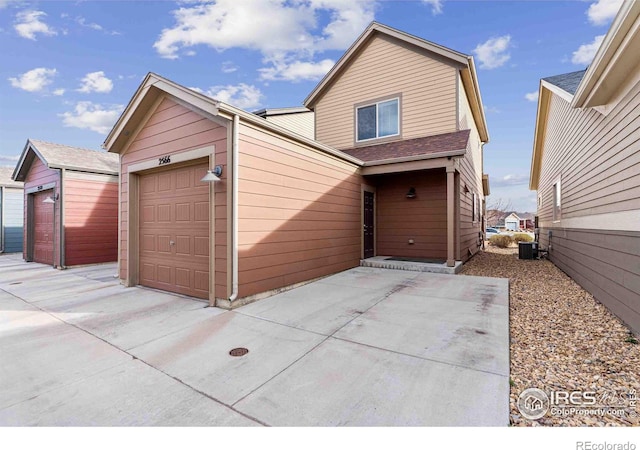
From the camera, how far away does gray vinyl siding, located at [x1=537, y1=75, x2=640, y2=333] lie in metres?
3.62

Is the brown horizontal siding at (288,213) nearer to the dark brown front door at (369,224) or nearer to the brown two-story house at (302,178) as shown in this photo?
the brown two-story house at (302,178)

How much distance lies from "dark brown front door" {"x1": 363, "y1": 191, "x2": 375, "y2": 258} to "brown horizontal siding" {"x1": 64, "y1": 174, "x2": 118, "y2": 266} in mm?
8748

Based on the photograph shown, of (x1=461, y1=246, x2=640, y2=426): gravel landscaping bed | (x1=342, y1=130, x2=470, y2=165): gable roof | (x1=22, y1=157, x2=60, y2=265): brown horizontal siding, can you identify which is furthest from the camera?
(x1=22, y1=157, x2=60, y2=265): brown horizontal siding

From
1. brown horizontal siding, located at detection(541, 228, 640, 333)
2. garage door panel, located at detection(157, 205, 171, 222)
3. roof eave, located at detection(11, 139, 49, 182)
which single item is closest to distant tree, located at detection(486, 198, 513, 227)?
brown horizontal siding, located at detection(541, 228, 640, 333)

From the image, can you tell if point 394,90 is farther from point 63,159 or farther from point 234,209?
point 63,159

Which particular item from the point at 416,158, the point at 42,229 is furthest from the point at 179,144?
the point at 42,229

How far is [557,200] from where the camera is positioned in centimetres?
893

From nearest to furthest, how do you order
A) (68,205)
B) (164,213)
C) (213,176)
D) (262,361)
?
1. (262,361)
2. (213,176)
3. (164,213)
4. (68,205)

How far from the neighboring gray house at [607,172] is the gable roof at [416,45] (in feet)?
6.94

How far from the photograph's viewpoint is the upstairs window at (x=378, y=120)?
9273 mm

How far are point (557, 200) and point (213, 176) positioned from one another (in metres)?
10.1

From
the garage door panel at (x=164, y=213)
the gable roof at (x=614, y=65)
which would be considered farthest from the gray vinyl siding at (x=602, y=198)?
the garage door panel at (x=164, y=213)

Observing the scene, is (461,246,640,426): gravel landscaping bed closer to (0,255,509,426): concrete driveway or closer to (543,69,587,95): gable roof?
(0,255,509,426): concrete driveway

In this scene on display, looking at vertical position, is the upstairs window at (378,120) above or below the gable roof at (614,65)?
above
